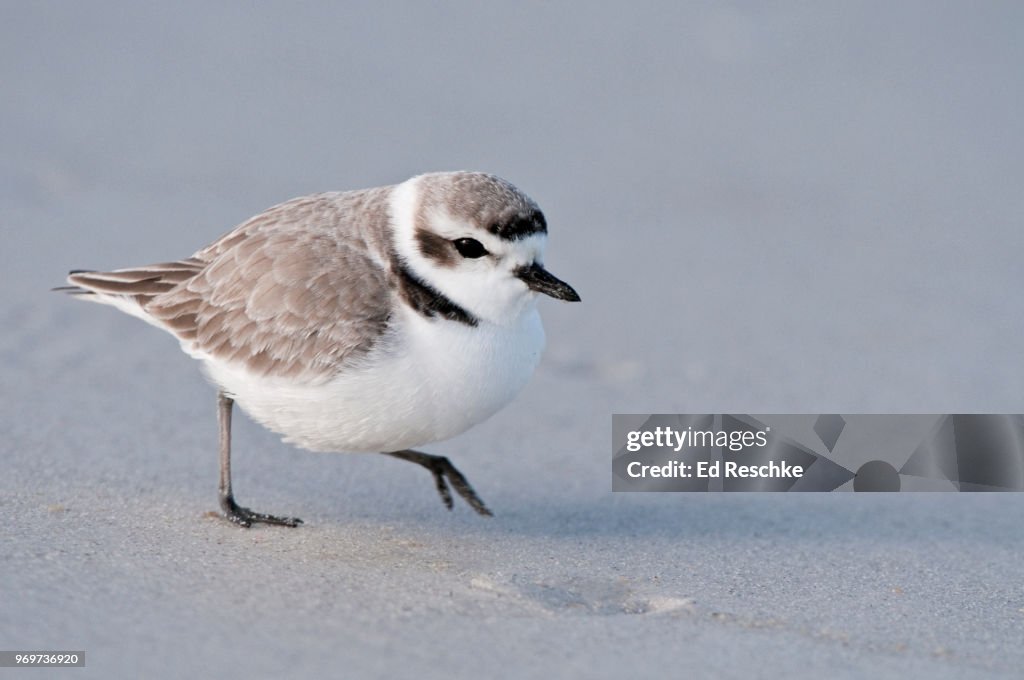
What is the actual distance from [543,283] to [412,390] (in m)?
0.58

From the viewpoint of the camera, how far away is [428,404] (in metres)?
4.47

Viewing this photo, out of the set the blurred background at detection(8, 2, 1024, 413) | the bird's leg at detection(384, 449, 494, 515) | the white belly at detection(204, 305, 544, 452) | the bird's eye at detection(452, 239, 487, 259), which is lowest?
the bird's leg at detection(384, 449, 494, 515)

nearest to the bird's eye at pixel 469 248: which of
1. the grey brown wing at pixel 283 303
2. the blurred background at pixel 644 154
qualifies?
the grey brown wing at pixel 283 303

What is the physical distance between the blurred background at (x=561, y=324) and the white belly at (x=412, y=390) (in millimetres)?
400

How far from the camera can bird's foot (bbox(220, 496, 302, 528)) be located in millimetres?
4730

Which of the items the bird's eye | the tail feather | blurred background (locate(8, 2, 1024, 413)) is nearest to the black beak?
the bird's eye

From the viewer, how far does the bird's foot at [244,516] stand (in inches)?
186

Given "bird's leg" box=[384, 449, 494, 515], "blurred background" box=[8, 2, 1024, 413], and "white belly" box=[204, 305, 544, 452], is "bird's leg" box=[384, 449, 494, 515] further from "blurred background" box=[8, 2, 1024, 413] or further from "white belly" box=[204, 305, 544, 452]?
"blurred background" box=[8, 2, 1024, 413]

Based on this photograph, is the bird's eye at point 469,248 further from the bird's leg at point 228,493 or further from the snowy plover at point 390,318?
the bird's leg at point 228,493

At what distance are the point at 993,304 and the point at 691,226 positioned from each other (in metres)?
1.77

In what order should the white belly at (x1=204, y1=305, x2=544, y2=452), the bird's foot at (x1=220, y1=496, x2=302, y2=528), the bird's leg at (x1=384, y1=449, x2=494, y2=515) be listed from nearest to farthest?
the white belly at (x1=204, y1=305, x2=544, y2=452), the bird's foot at (x1=220, y1=496, x2=302, y2=528), the bird's leg at (x1=384, y1=449, x2=494, y2=515)

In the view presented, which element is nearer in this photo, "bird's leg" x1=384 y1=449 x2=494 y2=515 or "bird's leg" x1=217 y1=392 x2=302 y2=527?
"bird's leg" x1=217 y1=392 x2=302 y2=527

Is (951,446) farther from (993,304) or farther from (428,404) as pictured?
(428,404)

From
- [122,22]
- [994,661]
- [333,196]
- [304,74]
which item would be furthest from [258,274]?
[122,22]
